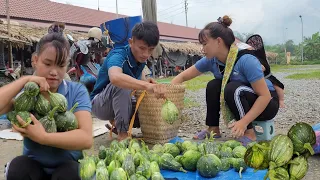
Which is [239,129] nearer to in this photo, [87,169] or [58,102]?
[87,169]

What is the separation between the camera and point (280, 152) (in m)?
1.69

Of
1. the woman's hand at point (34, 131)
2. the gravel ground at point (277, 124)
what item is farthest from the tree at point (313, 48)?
the woman's hand at point (34, 131)

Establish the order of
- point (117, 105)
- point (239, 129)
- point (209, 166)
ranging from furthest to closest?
1. point (117, 105)
2. point (239, 129)
3. point (209, 166)

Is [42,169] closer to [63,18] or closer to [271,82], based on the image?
[271,82]

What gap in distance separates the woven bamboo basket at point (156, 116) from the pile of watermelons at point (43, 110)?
1.79 meters

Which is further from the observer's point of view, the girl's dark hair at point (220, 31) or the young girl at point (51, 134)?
the girl's dark hair at point (220, 31)

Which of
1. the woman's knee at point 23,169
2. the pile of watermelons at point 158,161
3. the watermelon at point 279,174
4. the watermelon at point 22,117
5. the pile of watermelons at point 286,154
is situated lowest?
the pile of watermelons at point 158,161

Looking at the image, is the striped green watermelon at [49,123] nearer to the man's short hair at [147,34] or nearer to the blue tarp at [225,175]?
the blue tarp at [225,175]

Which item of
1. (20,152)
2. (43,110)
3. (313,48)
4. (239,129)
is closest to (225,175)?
(239,129)

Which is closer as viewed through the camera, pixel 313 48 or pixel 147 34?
pixel 147 34

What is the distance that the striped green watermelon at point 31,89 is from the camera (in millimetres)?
2117

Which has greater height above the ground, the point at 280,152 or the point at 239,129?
the point at 280,152

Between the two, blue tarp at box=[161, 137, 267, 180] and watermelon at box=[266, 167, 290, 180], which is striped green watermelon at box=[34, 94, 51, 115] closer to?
blue tarp at box=[161, 137, 267, 180]

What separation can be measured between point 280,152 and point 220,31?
2.33 metres
